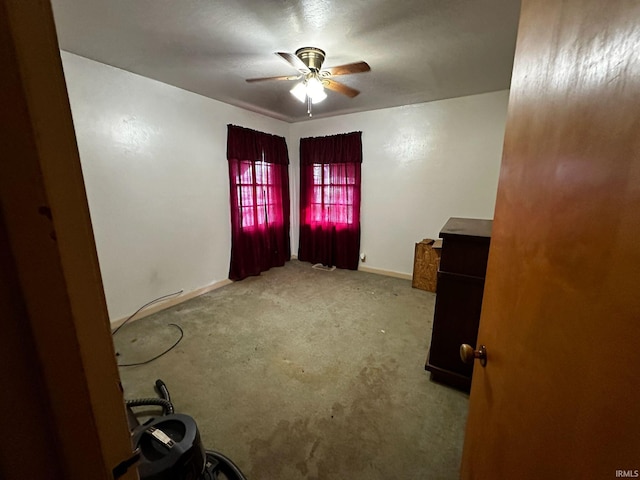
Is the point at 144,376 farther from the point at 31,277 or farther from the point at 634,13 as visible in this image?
the point at 634,13

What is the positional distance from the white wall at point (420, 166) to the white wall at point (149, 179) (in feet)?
6.23

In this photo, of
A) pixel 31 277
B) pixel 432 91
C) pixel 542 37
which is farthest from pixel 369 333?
pixel 432 91

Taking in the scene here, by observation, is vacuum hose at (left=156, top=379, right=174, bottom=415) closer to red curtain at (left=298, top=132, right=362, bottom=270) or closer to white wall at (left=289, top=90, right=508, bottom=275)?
red curtain at (left=298, top=132, right=362, bottom=270)

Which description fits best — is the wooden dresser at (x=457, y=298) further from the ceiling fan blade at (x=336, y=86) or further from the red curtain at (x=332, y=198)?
the red curtain at (x=332, y=198)

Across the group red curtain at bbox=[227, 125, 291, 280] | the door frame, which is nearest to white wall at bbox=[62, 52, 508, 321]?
red curtain at bbox=[227, 125, 291, 280]

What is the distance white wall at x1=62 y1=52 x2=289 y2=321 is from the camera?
225 centimetres

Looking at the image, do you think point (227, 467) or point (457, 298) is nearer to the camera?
point (227, 467)

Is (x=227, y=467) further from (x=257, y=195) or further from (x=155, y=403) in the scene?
(x=257, y=195)

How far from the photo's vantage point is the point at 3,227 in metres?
0.25

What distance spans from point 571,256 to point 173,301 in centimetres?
336

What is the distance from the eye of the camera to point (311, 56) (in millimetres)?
1977

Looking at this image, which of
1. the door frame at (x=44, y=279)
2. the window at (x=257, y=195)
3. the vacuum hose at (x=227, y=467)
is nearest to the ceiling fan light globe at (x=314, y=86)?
the window at (x=257, y=195)

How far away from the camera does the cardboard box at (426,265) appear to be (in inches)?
129

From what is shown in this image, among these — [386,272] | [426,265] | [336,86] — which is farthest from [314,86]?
[386,272]
